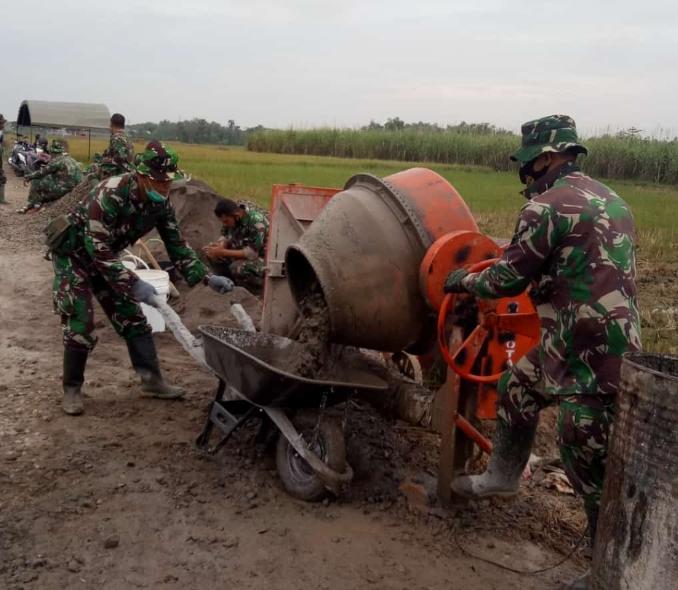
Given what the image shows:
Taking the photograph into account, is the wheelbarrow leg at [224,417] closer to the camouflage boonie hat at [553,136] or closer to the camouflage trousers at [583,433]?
the camouflage trousers at [583,433]

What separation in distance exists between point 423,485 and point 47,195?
43.5ft

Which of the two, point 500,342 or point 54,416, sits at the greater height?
point 500,342

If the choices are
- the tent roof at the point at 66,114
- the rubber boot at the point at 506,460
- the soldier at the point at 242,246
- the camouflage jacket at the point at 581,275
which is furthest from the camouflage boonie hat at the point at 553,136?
the tent roof at the point at 66,114

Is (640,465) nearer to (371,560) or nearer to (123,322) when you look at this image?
(371,560)

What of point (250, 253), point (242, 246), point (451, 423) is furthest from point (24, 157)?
point (451, 423)

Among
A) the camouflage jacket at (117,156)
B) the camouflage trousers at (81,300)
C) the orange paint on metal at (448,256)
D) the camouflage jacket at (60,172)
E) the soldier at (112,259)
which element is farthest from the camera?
the camouflage jacket at (60,172)

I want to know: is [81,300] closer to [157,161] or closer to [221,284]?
[221,284]

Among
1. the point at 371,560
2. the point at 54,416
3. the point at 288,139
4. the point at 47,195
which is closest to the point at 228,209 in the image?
the point at 54,416

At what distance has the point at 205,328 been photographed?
14.0 ft

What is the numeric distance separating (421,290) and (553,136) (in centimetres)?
101

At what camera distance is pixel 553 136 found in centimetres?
304

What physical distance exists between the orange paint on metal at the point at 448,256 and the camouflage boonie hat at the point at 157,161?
1.93 metres

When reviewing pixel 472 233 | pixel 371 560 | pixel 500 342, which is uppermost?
pixel 472 233

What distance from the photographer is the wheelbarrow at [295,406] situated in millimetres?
3585
